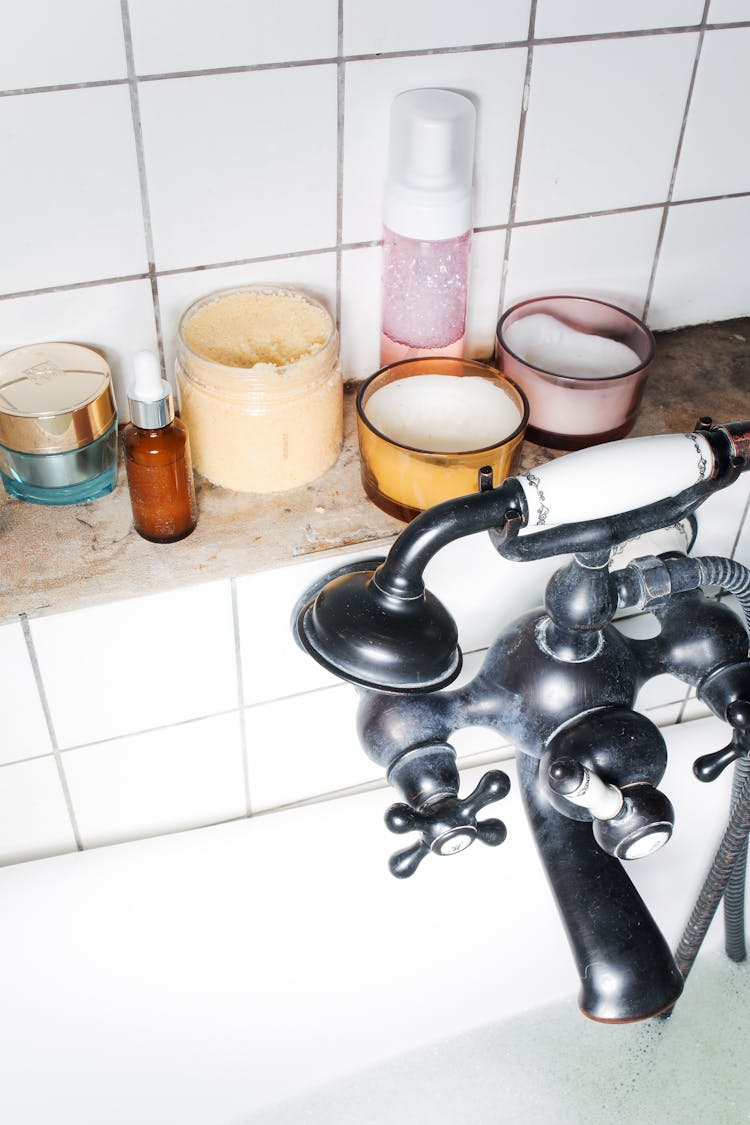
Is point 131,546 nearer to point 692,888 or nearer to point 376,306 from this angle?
point 376,306

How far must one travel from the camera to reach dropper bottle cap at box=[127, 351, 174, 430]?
607 mm

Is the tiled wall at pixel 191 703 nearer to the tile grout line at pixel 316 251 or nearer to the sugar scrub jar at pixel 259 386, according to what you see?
the sugar scrub jar at pixel 259 386

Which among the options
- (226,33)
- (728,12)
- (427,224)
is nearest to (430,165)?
(427,224)

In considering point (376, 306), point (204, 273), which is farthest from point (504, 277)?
point (204, 273)

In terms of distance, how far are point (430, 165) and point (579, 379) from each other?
7.0 inches

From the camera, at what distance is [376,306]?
2.58 ft

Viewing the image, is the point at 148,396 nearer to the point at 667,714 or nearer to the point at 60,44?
the point at 60,44

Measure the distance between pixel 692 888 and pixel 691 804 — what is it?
8cm

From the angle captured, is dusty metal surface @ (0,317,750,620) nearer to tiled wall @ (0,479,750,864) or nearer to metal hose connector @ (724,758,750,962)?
tiled wall @ (0,479,750,864)

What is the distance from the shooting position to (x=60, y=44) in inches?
23.5

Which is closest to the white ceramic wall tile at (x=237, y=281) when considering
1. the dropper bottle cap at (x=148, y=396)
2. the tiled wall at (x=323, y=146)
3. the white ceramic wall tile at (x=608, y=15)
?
the tiled wall at (x=323, y=146)

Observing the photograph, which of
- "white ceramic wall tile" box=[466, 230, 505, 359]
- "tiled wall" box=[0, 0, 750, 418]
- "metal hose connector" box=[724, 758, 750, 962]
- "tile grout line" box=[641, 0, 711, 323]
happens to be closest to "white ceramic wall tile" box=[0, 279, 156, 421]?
"tiled wall" box=[0, 0, 750, 418]

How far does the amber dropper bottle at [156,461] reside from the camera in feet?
2.04

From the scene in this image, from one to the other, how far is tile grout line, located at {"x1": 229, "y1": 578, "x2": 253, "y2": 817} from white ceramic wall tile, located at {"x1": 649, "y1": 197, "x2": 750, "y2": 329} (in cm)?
43
